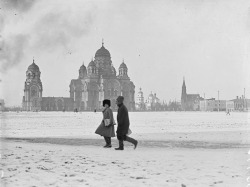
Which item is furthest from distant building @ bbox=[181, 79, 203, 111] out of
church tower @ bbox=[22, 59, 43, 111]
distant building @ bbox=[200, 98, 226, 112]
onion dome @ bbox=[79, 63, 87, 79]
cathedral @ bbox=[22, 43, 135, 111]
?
church tower @ bbox=[22, 59, 43, 111]

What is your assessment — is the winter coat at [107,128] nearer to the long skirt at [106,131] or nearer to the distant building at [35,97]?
the long skirt at [106,131]

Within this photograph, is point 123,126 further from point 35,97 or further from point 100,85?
point 35,97

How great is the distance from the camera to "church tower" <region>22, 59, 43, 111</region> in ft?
319

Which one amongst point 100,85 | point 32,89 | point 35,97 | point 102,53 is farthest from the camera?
point 102,53

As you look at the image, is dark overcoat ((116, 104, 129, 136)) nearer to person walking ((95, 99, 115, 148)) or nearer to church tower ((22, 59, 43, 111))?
person walking ((95, 99, 115, 148))

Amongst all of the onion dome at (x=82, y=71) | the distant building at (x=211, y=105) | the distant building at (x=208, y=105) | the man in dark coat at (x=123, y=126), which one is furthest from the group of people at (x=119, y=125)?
the distant building at (x=211, y=105)

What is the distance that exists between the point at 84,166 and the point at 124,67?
9924 centimetres

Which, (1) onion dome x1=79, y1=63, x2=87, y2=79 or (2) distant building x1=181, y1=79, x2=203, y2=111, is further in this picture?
(2) distant building x1=181, y1=79, x2=203, y2=111

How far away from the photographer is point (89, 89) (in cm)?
9906

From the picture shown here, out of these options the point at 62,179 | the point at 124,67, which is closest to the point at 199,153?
the point at 62,179

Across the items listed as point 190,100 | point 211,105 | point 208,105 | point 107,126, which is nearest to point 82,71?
point 208,105

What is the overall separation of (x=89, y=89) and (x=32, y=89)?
592 inches

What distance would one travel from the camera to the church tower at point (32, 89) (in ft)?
319

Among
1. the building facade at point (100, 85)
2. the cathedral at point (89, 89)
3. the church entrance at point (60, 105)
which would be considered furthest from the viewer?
the church entrance at point (60, 105)
